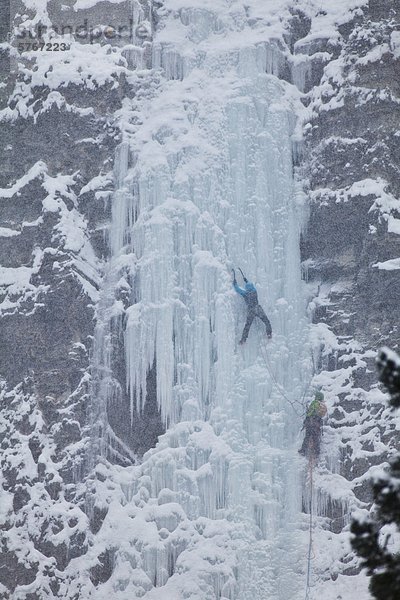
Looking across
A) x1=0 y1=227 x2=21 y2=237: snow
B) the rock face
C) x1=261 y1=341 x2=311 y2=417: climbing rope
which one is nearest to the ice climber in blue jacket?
x1=261 y1=341 x2=311 y2=417: climbing rope

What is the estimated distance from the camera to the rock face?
19.1m

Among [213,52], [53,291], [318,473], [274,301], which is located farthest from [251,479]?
[213,52]

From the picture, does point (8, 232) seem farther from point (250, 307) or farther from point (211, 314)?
point (250, 307)

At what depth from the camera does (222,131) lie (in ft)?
67.3

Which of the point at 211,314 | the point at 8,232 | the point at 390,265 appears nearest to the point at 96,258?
the point at 8,232

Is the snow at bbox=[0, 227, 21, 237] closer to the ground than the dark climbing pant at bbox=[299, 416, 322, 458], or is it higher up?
higher up

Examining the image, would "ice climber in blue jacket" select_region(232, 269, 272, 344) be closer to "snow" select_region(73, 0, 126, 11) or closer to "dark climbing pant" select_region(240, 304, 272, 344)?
"dark climbing pant" select_region(240, 304, 272, 344)

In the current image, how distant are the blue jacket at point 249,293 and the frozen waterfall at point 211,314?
27 cm

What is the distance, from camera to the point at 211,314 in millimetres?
19562

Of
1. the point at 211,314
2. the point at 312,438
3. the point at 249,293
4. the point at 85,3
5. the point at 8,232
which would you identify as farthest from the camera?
the point at 85,3

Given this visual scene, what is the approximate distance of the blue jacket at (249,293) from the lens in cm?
1933

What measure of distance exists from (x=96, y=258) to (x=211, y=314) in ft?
7.18

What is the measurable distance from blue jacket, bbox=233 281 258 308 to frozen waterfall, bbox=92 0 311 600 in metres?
0.27

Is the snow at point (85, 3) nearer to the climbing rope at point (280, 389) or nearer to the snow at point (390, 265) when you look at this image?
the snow at point (390, 265)
